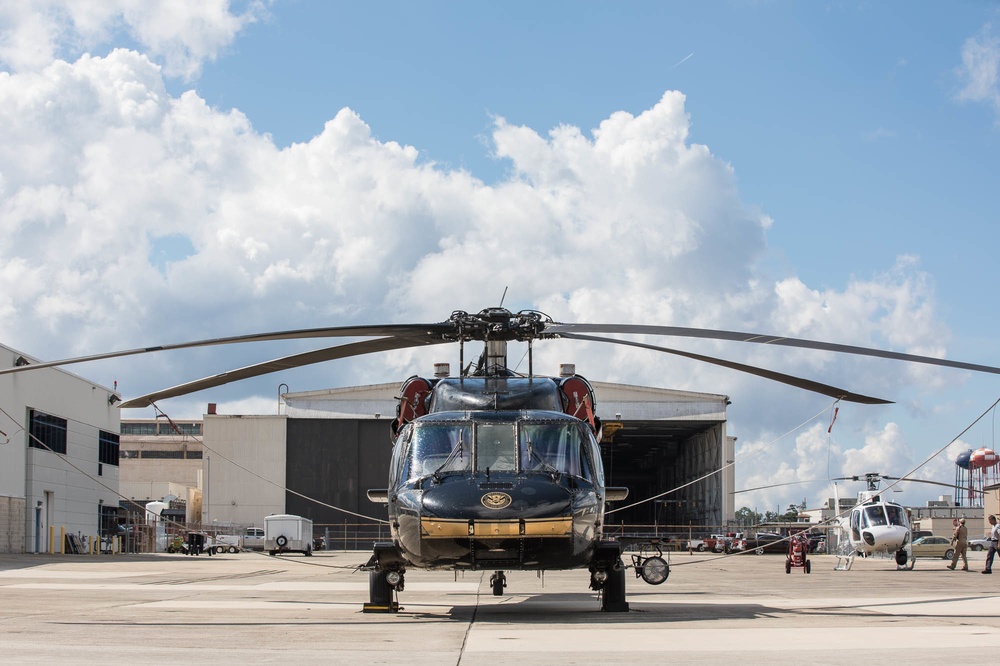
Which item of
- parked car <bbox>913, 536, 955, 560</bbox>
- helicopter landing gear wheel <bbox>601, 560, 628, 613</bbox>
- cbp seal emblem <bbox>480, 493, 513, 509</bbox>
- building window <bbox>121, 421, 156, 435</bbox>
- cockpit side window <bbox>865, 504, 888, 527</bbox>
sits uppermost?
building window <bbox>121, 421, 156, 435</bbox>

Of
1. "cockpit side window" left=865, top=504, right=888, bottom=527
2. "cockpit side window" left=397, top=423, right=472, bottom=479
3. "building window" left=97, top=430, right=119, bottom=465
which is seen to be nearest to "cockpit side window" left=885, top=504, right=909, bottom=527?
"cockpit side window" left=865, top=504, right=888, bottom=527

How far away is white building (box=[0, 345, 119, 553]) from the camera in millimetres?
41688

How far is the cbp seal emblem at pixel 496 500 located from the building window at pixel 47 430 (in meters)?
36.6

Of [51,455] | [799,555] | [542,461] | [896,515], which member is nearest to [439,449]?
[542,461]

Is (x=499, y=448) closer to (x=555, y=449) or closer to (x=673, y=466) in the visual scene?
(x=555, y=449)

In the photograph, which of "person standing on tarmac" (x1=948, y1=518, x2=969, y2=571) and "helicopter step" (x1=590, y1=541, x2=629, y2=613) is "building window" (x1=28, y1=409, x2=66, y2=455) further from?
"helicopter step" (x1=590, y1=541, x2=629, y2=613)

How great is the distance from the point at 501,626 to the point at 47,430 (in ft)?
132

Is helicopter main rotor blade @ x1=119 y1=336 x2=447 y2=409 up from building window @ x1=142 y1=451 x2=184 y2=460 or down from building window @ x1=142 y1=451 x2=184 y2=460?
up

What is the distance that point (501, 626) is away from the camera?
398 inches

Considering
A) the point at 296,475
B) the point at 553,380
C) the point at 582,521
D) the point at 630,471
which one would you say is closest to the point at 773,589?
the point at 553,380

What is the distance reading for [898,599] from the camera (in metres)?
14.3

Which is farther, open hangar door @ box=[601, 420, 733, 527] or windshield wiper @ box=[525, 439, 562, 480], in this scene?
open hangar door @ box=[601, 420, 733, 527]

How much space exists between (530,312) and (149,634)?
19.3ft

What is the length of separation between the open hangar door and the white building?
24.8m
